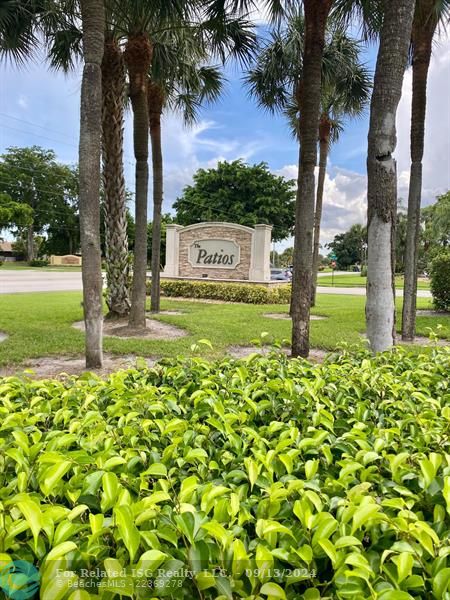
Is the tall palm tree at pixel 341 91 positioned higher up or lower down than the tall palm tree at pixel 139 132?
higher up

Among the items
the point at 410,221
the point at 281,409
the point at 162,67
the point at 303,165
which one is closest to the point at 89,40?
the point at 303,165

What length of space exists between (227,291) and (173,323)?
7608mm

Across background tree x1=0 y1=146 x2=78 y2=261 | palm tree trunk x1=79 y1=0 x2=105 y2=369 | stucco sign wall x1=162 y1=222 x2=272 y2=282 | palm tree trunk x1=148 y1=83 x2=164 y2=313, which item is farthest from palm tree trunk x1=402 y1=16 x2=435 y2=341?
background tree x1=0 y1=146 x2=78 y2=261

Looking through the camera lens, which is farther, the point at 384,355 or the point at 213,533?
the point at 384,355

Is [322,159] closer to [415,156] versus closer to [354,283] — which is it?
[415,156]

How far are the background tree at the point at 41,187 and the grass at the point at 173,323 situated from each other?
40.3 meters

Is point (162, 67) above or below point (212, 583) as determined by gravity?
above

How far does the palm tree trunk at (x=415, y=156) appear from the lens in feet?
24.9

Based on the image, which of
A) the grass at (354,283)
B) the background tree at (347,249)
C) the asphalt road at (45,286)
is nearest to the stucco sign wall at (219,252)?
the asphalt road at (45,286)

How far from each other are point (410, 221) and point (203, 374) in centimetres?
739

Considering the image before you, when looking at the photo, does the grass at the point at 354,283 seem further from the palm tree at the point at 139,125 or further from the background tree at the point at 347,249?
the background tree at the point at 347,249

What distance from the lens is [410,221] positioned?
27.7 feet

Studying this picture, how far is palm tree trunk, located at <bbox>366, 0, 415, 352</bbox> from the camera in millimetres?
3998

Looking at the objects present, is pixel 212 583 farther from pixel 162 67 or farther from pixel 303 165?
pixel 162 67
